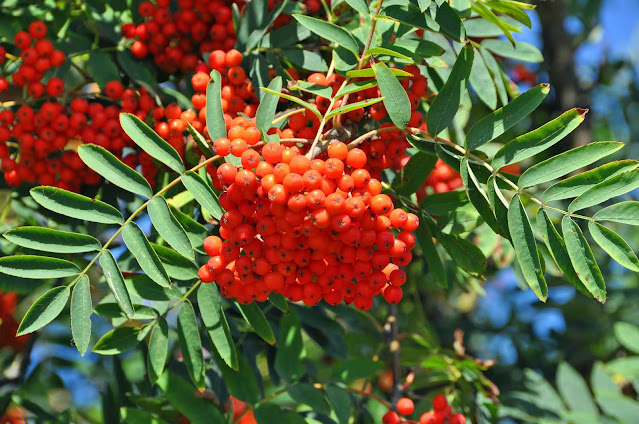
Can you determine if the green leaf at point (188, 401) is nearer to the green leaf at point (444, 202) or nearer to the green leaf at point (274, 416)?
the green leaf at point (274, 416)

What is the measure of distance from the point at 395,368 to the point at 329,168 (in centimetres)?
139

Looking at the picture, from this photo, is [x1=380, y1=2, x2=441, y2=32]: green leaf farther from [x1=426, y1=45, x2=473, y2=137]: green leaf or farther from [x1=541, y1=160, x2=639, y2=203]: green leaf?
[x1=541, y1=160, x2=639, y2=203]: green leaf

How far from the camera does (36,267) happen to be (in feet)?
5.92

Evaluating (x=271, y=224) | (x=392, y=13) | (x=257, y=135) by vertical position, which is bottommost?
(x=271, y=224)

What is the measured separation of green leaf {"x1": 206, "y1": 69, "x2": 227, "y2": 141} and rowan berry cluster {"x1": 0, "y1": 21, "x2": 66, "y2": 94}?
68 cm

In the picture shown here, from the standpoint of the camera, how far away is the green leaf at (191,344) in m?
1.95

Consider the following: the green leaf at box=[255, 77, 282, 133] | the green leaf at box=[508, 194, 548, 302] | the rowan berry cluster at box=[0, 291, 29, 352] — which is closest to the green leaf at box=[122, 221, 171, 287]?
the green leaf at box=[255, 77, 282, 133]

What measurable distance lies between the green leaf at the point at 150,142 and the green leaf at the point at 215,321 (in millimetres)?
386

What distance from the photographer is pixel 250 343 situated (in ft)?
8.29

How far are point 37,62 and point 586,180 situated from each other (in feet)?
6.17

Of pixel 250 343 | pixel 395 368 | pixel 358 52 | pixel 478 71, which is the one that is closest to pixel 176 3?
pixel 358 52

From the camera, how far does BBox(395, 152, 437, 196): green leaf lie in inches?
82.1

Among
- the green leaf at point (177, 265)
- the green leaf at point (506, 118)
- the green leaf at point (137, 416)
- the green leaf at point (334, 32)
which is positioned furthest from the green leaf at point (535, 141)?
the green leaf at point (137, 416)

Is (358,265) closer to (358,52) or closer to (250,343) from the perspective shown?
(358,52)
